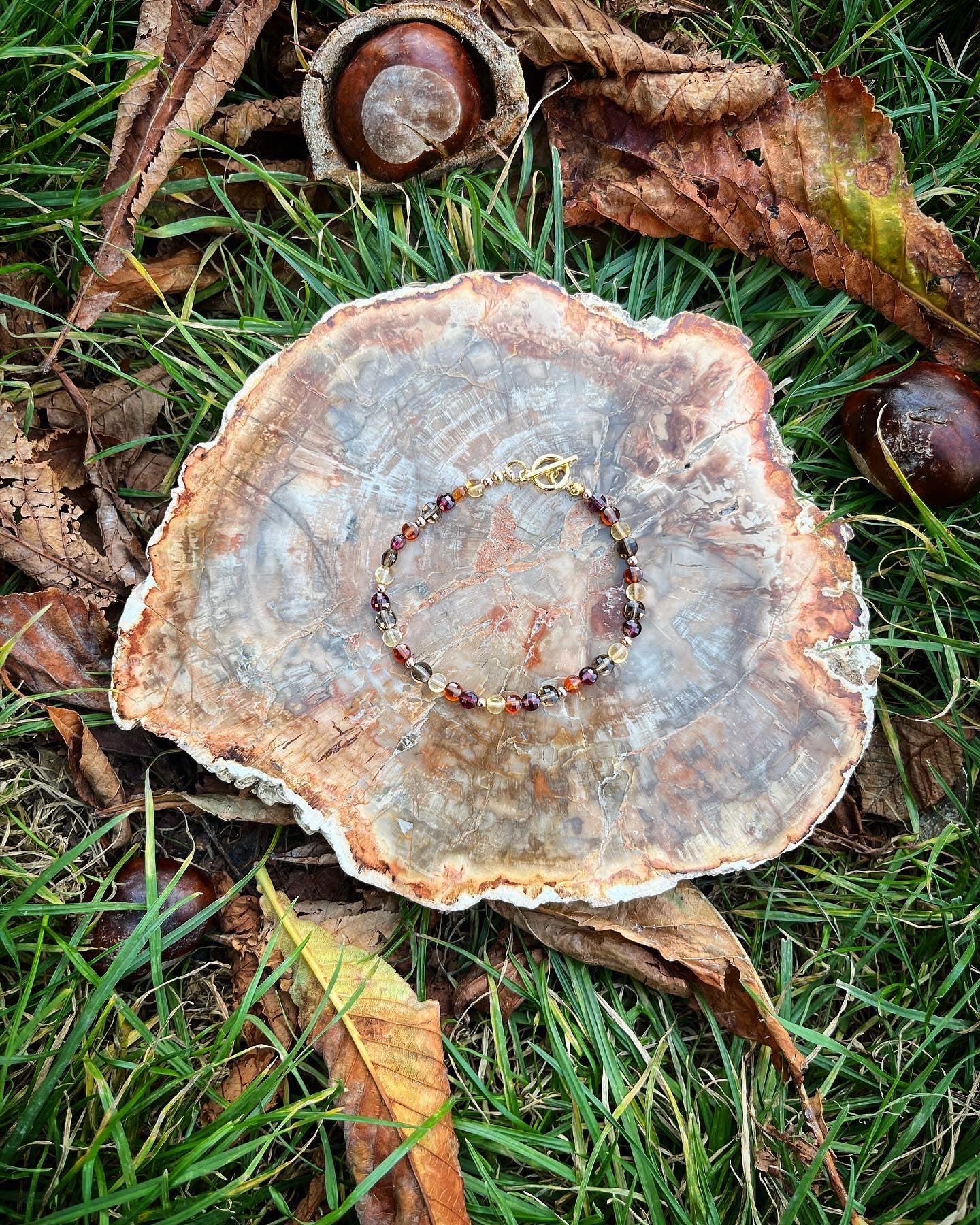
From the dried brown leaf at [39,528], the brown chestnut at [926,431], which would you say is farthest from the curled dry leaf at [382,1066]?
the brown chestnut at [926,431]

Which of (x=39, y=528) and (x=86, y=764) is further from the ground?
(x=39, y=528)

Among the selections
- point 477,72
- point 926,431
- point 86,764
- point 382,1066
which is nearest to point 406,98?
A: point 477,72

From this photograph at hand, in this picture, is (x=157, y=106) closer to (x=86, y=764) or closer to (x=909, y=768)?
(x=86, y=764)

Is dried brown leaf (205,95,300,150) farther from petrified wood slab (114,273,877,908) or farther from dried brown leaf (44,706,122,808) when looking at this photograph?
dried brown leaf (44,706,122,808)

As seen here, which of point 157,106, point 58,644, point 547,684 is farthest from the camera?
point 157,106

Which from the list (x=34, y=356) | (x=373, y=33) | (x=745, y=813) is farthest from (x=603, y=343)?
(x=34, y=356)

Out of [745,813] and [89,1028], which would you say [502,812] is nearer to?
[745,813]
